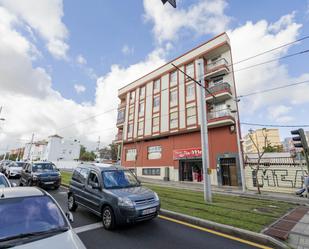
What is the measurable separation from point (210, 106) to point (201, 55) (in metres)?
7.27

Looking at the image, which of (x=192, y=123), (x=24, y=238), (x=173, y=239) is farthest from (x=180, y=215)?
(x=192, y=123)

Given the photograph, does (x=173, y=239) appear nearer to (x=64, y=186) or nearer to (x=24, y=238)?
(x=24, y=238)

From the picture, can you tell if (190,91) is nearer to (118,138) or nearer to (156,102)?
(156,102)

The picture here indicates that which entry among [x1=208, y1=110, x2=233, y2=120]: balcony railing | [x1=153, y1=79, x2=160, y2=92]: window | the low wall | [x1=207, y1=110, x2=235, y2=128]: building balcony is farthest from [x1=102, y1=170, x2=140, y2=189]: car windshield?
[x1=153, y1=79, x2=160, y2=92]: window

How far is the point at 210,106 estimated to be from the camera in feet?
80.5

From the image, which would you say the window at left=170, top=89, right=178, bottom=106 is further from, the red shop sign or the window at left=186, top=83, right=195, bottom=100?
the red shop sign

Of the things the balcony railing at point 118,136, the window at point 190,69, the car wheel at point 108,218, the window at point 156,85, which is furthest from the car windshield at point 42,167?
the balcony railing at point 118,136

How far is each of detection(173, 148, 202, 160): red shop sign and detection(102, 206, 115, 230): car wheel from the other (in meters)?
18.6

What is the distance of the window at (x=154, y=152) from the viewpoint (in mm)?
28708

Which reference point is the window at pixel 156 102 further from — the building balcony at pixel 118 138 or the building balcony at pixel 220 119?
the building balcony at pixel 118 138

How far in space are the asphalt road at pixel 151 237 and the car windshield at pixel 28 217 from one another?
5.79 ft

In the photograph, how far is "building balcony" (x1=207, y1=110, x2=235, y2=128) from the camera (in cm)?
2078

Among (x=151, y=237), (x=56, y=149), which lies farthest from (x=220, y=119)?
(x=56, y=149)

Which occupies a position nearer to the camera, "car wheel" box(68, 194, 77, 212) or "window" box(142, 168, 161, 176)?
"car wheel" box(68, 194, 77, 212)
